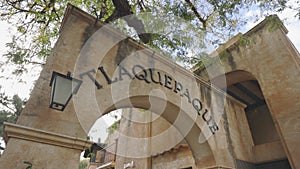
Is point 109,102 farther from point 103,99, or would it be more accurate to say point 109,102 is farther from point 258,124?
point 258,124

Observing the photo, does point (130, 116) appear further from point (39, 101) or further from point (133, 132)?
point (39, 101)

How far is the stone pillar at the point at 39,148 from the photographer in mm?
2201

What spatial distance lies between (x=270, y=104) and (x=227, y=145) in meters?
2.01

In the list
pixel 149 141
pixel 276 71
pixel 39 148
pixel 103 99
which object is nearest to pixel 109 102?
pixel 103 99

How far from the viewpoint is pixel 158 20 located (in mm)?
5281

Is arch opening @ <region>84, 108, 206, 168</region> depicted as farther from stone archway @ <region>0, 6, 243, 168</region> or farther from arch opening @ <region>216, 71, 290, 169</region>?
arch opening @ <region>216, 71, 290, 169</region>

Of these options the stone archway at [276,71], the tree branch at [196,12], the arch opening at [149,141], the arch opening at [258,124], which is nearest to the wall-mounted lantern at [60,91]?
the arch opening at [149,141]

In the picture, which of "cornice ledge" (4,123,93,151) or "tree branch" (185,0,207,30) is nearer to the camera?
"cornice ledge" (4,123,93,151)

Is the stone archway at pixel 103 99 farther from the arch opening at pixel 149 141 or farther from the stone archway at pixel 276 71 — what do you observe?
the stone archway at pixel 276 71

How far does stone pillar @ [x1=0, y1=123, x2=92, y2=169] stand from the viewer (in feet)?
7.22

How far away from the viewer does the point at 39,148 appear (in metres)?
2.38

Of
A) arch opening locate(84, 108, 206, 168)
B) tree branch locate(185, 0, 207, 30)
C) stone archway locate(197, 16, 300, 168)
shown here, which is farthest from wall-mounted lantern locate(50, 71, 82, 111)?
stone archway locate(197, 16, 300, 168)

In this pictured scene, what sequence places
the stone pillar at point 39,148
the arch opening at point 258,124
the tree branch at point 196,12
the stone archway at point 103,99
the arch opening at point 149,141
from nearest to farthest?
1. the stone pillar at point 39,148
2. the stone archway at point 103,99
3. the tree branch at point 196,12
4. the arch opening at point 258,124
5. the arch opening at point 149,141

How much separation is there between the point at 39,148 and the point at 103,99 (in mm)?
1113
